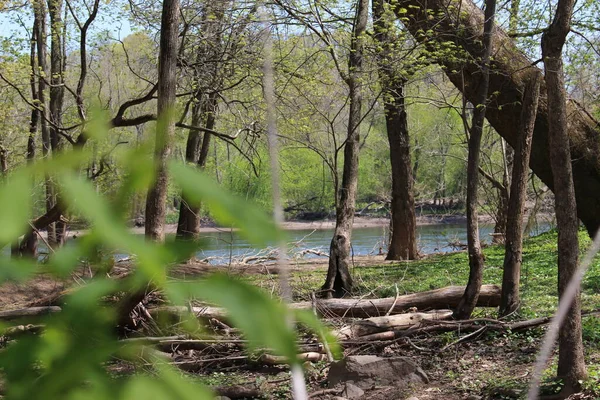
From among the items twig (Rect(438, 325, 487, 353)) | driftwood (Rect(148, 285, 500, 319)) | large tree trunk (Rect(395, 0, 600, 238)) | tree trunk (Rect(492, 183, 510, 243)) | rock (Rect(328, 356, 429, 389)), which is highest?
large tree trunk (Rect(395, 0, 600, 238))

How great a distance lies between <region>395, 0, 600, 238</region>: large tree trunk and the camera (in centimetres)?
1056

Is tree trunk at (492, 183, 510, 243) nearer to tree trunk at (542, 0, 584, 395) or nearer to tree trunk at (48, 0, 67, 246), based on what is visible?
tree trunk at (48, 0, 67, 246)

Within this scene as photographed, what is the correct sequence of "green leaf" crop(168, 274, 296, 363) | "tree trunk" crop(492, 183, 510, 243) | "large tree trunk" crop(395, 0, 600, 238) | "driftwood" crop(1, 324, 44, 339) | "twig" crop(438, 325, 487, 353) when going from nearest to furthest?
"green leaf" crop(168, 274, 296, 363), "driftwood" crop(1, 324, 44, 339), "twig" crop(438, 325, 487, 353), "large tree trunk" crop(395, 0, 600, 238), "tree trunk" crop(492, 183, 510, 243)

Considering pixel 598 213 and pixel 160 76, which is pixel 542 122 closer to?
pixel 598 213

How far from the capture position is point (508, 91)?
10.7 m

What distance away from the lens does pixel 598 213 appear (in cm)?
1119

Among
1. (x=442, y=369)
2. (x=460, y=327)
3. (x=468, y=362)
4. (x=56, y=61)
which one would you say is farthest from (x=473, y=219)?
(x=56, y=61)

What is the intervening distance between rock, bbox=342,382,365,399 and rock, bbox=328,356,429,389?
0.09m

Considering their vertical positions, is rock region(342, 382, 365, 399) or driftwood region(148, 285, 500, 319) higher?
driftwood region(148, 285, 500, 319)

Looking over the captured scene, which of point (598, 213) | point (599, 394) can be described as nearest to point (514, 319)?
point (599, 394)

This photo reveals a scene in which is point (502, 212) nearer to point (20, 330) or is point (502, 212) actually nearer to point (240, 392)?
point (240, 392)

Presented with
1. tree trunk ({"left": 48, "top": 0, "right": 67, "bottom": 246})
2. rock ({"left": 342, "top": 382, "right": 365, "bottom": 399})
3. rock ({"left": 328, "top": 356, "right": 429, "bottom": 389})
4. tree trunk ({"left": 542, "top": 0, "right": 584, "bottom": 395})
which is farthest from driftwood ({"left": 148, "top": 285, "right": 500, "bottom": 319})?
tree trunk ({"left": 48, "top": 0, "right": 67, "bottom": 246})

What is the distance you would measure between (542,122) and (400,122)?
704 cm

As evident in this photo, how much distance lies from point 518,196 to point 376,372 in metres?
2.88
